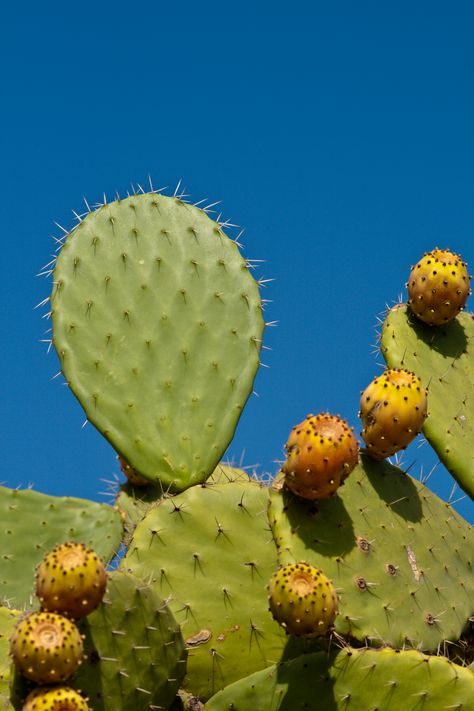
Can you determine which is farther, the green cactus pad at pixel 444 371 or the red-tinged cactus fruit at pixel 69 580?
the green cactus pad at pixel 444 371

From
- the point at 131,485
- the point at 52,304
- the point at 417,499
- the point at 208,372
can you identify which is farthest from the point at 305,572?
the point at 131,485

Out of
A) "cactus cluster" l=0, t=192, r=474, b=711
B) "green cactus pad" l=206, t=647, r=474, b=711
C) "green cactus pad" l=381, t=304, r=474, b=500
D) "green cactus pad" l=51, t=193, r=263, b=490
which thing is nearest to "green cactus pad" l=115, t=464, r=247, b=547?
"cactus cluster" l=0, t=192, r=474, b=711

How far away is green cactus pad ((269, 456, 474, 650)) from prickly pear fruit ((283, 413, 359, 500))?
0.26ft

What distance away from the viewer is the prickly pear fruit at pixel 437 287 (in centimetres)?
381

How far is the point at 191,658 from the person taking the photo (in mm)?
3043

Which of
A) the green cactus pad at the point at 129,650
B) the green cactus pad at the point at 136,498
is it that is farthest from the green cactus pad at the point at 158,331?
the green cactus pad at the point at 129,650

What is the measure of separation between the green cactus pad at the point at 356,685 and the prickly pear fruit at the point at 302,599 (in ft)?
0.53

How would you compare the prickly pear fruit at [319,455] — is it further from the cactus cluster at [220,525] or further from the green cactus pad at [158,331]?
the green cactus pad at [158,331]

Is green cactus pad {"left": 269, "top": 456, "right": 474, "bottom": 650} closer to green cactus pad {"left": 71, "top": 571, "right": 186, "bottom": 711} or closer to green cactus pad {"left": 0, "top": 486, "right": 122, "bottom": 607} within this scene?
green cactus pad {"left": 71, "top": 571, "right": 186, "bottom": 711}

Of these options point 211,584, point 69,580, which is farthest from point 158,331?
point 69,580

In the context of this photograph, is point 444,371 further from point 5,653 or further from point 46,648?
point 46,648

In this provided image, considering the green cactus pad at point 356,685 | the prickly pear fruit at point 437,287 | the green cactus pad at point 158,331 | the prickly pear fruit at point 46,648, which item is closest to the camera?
the prickly pear fruit at point 46,648

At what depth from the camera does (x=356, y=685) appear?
9.30 ft

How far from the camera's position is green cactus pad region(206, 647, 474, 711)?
9.32ft
